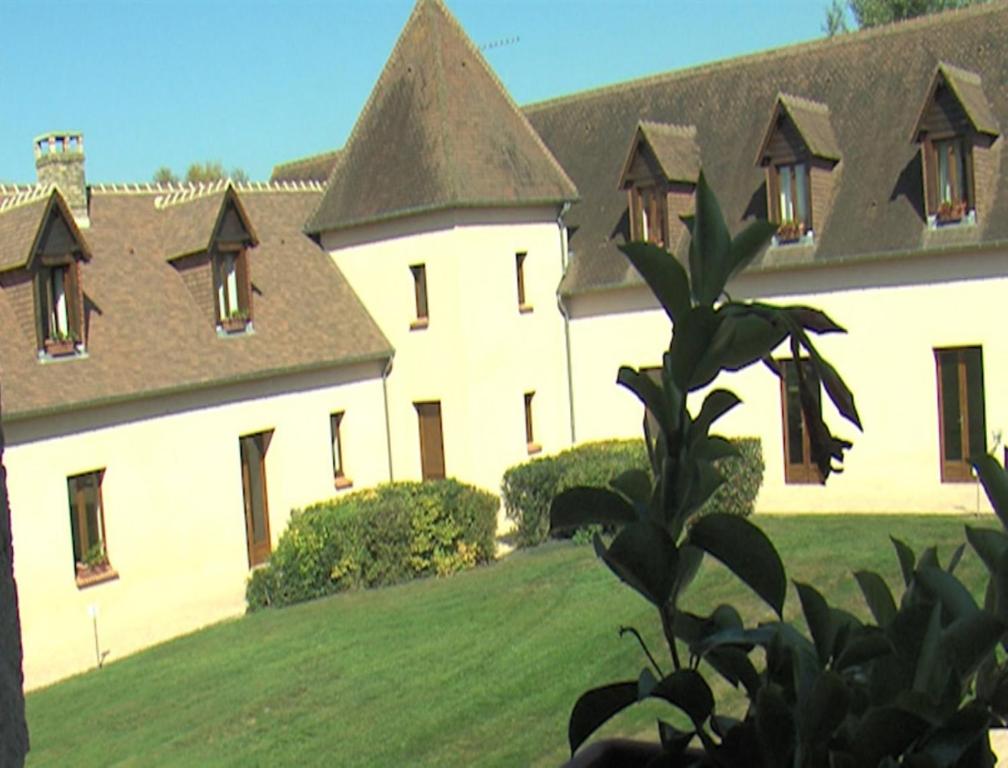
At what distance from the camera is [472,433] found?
72.9 feet

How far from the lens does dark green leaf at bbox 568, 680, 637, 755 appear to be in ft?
4.42

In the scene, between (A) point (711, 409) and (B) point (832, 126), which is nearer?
(A) point (711, 409)

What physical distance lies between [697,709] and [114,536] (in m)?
18.3

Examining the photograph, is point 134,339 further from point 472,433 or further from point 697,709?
point 697,709

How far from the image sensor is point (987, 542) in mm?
1403

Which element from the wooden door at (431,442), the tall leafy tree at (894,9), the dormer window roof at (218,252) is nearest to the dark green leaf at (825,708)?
the dormer window roof at (218,252)

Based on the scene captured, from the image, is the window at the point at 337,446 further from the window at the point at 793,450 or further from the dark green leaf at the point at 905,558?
the dark green leaf at the point at 905,558

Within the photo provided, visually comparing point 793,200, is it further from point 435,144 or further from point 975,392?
point 435,144

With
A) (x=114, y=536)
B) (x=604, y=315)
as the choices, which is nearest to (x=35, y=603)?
(x=114, y=536)

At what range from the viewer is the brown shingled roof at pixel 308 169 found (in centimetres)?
3078

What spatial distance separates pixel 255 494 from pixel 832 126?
38.8 ft

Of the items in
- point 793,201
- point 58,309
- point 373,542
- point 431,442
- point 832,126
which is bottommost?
point 373,542

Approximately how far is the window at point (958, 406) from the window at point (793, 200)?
3.13 meters

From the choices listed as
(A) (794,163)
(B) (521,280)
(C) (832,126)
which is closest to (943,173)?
(A) (794,163)
